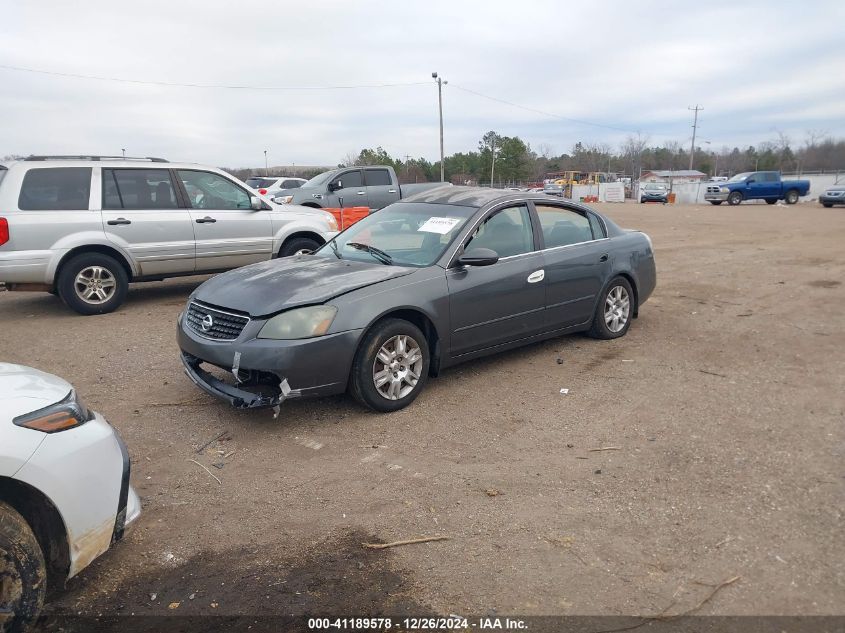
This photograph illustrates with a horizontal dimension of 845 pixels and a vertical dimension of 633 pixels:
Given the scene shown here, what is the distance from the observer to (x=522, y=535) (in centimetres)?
328

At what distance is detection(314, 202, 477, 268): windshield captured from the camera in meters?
5.41

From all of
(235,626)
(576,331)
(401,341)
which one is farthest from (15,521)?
(576,331)

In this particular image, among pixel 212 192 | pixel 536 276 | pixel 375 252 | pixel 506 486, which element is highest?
pixel 212 192

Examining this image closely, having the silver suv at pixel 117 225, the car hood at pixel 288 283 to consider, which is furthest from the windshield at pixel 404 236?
the silver suv at pixel 117 225

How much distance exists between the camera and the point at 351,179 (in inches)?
642

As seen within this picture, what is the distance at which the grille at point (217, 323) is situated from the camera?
455cm

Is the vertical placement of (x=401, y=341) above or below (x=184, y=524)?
above

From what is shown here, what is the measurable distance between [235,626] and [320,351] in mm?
2025

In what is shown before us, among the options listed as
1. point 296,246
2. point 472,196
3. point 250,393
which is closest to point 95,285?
point 296,246

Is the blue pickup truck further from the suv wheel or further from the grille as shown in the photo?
Answer: the grille

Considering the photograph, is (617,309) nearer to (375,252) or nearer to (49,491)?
(375,252)

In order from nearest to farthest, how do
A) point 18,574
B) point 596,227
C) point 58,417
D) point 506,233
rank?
point 18,574 → point 58,417 → point 506,233 → point 596,227

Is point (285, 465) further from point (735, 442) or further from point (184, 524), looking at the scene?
point (735, 442)

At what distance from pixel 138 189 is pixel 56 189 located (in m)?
0.91
